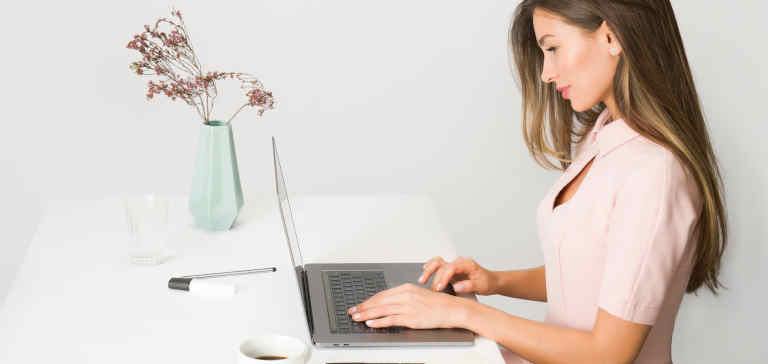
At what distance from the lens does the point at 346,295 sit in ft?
4.44

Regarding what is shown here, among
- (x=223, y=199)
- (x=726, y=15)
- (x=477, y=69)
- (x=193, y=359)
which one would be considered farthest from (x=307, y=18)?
(x=193, y=359)

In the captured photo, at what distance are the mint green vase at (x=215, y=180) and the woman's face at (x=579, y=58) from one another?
0.66 m

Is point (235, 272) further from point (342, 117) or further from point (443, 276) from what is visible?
point (342, 117)

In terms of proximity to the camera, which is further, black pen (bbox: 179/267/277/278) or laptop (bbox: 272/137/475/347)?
black pen (bbox: 179/267/277/278)

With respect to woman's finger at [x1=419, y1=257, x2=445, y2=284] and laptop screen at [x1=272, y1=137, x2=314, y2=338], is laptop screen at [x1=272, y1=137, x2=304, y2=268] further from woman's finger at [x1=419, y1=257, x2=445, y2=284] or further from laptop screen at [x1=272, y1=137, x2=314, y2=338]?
woman's finger at [x1=419, y1=257, x2=445, y2=284]

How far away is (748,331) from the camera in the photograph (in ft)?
8.69

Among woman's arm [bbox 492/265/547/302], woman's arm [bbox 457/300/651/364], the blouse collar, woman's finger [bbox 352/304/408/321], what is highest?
the blouse collar

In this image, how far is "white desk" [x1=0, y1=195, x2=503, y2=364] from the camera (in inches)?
45.4

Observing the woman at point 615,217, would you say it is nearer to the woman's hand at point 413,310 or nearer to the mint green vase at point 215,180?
the woman's hand at point 413,310

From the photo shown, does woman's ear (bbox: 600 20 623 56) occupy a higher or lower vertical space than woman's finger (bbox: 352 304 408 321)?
higher

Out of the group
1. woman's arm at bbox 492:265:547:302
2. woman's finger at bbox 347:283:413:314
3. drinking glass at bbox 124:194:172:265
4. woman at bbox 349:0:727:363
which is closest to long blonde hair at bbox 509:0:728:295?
woman at bbox 349:0:727:363

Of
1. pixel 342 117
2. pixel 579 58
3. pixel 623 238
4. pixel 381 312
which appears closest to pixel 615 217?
pixel 623 238

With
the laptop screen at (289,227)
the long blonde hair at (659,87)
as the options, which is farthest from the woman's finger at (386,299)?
the long blonde hair at (659,87)

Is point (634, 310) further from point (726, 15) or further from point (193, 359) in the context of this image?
point (726, 15)
